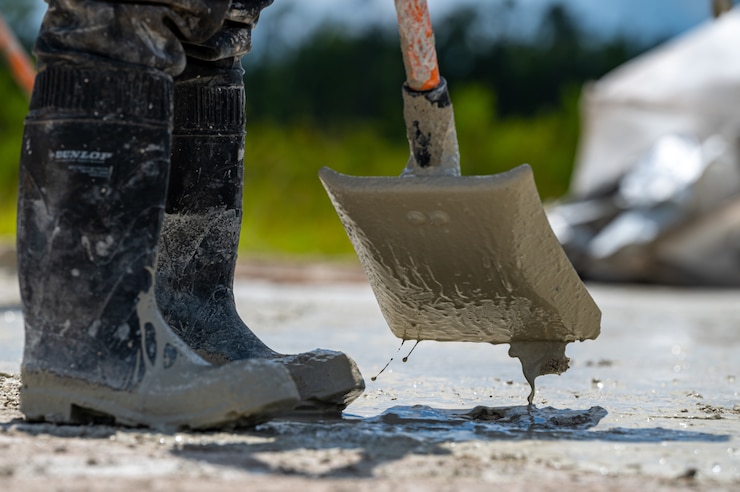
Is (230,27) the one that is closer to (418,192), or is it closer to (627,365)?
(418,192)

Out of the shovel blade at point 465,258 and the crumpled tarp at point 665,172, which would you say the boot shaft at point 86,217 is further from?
the crumpled tarp at point 665,172

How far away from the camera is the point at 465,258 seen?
1.75 m

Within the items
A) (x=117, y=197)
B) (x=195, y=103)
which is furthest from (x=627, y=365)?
(x=117, y=197)

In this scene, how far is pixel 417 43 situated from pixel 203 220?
462 millimetres

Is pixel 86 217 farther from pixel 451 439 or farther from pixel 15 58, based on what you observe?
pixel 15 58

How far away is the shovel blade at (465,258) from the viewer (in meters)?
1.66

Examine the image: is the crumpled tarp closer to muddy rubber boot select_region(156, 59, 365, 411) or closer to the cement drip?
the cement drip

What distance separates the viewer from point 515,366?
2.62 metres

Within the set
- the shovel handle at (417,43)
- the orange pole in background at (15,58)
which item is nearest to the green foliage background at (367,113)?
the orange pole in background at (15,58)

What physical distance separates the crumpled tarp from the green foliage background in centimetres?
232

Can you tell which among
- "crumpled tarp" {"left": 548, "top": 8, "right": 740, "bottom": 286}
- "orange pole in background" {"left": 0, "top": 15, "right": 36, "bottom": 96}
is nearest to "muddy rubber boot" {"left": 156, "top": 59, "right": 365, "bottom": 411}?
"orange pole in background" {"left": 0, "top": 15, "right": 36, "bottom": 96}

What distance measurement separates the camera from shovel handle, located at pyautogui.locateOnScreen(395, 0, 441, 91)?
1773 millimetres

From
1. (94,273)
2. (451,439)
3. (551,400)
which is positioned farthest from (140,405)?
(551,400)

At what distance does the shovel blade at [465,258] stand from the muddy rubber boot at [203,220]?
0.76ft
